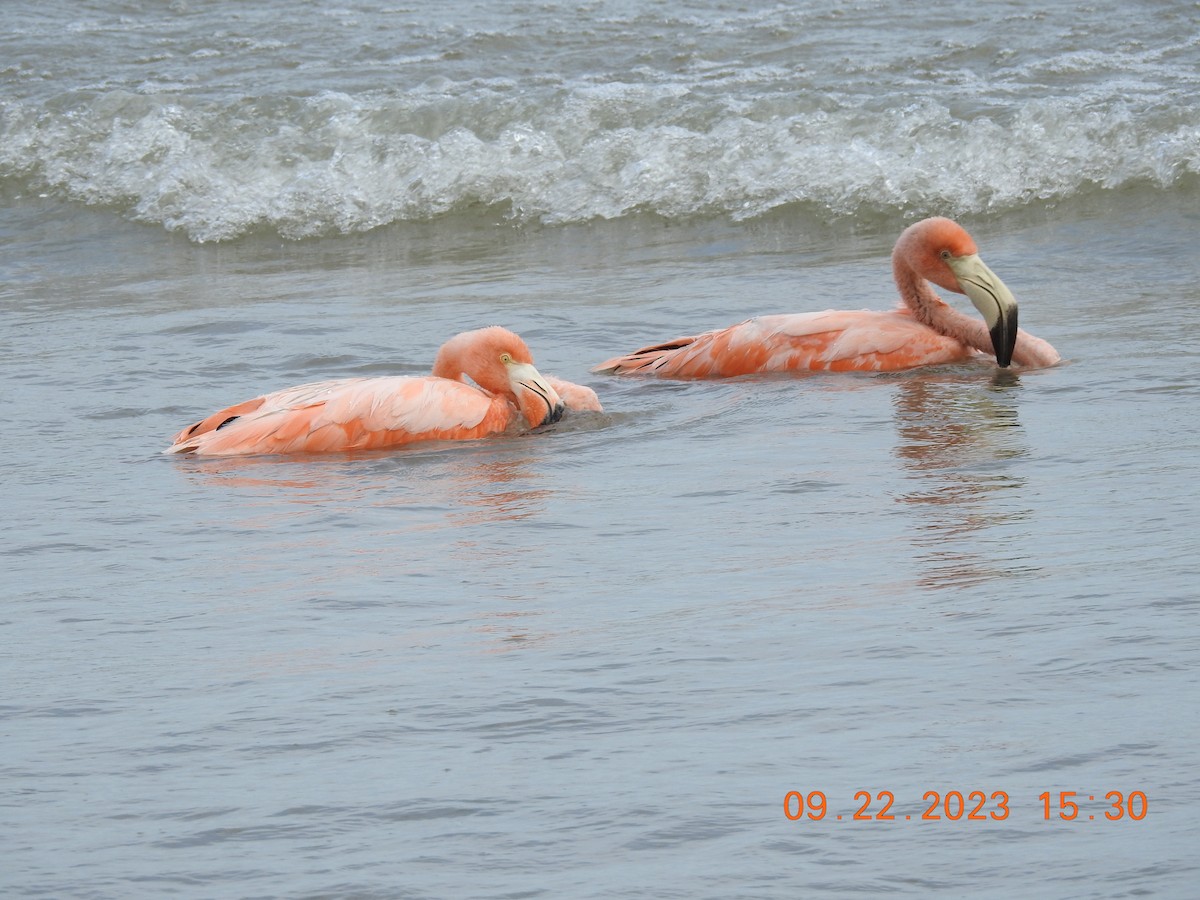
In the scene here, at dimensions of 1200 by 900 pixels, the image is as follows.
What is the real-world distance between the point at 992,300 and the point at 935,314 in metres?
0.38

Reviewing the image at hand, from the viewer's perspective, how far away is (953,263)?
8.76 m

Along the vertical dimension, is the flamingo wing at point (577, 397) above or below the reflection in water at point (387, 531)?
above

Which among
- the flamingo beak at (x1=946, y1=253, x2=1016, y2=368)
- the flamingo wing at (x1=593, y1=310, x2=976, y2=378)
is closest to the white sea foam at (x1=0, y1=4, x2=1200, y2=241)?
the flamingo beak at (x1=946, y1=253, x2=1016, y2=368)

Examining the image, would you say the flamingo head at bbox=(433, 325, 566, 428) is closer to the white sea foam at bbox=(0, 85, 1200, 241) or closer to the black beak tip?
the black beak tip

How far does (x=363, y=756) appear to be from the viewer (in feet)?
13.0

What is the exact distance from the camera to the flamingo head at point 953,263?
8.44 m

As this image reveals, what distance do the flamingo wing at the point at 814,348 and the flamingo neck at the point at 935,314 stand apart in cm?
5

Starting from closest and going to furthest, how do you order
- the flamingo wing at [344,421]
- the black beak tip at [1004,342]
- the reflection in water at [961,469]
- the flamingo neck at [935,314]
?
the reflection in water at [961,469], the flamingo wing at [344,421], the black beak tip at [1004,342], the flamingo neck at [935,314]

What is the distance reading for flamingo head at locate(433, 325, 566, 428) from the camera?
24.9 ft
